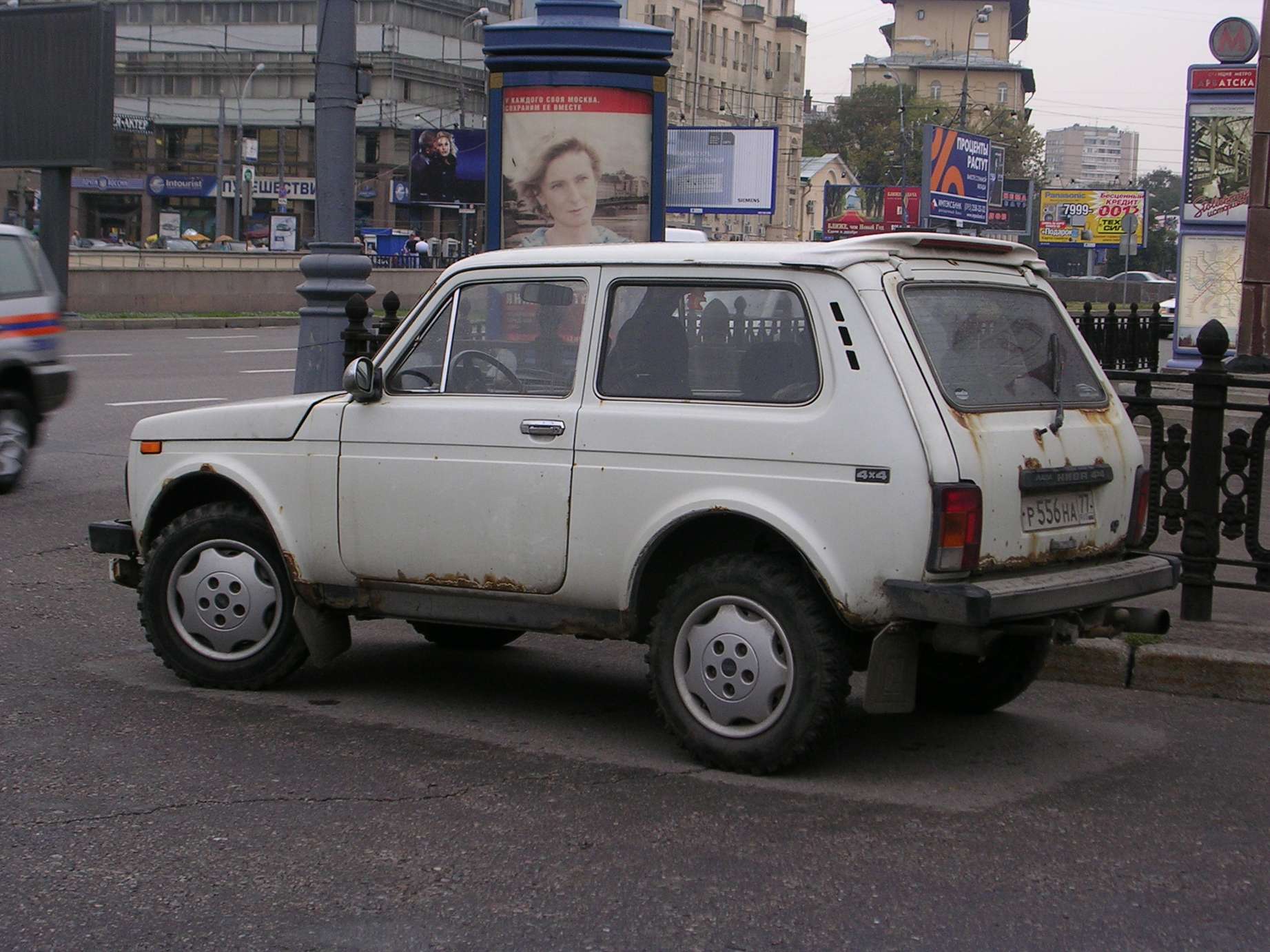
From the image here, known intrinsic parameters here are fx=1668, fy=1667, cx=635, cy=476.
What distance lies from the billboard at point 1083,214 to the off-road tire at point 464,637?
9796cm

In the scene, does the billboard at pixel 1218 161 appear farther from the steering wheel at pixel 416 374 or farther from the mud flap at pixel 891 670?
the mud flap at pixel 891 670

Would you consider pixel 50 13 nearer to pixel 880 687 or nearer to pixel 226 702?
pixel 226 702

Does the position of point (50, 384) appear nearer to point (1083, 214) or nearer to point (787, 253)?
point (787, 253)

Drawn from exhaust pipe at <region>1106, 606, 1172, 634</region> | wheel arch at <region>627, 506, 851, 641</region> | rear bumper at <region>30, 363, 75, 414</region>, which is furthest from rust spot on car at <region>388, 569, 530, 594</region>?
rear bumper at <region>30, 363, 75, 414</region>

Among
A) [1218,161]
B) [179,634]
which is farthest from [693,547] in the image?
[1218,161]

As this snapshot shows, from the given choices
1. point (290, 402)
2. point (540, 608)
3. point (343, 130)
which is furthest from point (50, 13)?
point (540, 608)

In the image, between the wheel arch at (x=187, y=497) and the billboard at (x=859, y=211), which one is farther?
the billboard at (x=859, y=211)

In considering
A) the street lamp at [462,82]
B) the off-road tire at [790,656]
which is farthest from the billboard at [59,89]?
the street lamp at [462,82]

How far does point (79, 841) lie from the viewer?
182 inches

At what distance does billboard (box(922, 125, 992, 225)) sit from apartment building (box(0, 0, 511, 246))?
57.5 meters

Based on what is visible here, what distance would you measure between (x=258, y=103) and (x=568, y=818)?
96.1 meters

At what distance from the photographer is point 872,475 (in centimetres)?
505

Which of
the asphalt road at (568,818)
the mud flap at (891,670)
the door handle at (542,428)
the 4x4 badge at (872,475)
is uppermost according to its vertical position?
the door handle at (542,428)

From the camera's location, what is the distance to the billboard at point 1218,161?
25.2 meters
